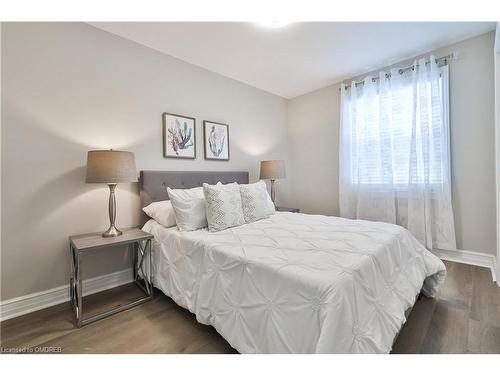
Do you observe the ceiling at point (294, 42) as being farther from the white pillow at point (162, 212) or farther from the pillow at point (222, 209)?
the white pillow at point (162, 212)

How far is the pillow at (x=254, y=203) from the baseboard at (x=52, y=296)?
54.3 inches

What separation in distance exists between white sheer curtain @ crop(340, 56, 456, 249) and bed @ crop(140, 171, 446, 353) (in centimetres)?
117

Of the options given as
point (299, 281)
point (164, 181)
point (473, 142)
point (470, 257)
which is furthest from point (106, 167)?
point (470, 257)

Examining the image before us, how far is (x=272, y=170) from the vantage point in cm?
344

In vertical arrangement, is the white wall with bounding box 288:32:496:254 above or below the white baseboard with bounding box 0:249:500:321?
above

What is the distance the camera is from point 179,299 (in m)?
1.76

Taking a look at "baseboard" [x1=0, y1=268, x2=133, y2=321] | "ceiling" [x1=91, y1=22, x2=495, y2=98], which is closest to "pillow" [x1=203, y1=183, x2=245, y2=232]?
"baseboard" [x1=0, y1=268, x2=133, y2=321]

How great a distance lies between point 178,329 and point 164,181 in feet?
4.92

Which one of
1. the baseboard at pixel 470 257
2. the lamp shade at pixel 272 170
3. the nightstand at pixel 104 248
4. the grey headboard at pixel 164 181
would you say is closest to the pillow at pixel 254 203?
the grey headboard at pixel 164 181

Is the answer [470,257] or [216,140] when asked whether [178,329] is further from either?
[470,257]

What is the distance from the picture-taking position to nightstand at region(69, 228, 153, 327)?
5.46ft

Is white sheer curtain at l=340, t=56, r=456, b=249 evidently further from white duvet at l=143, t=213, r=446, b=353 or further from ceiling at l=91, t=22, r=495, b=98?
A: white duvet at l=143, t=213, r=446, b=353

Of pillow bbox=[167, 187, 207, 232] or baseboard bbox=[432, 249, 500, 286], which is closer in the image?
pillow bbox=[167, 187, 207, 232]
